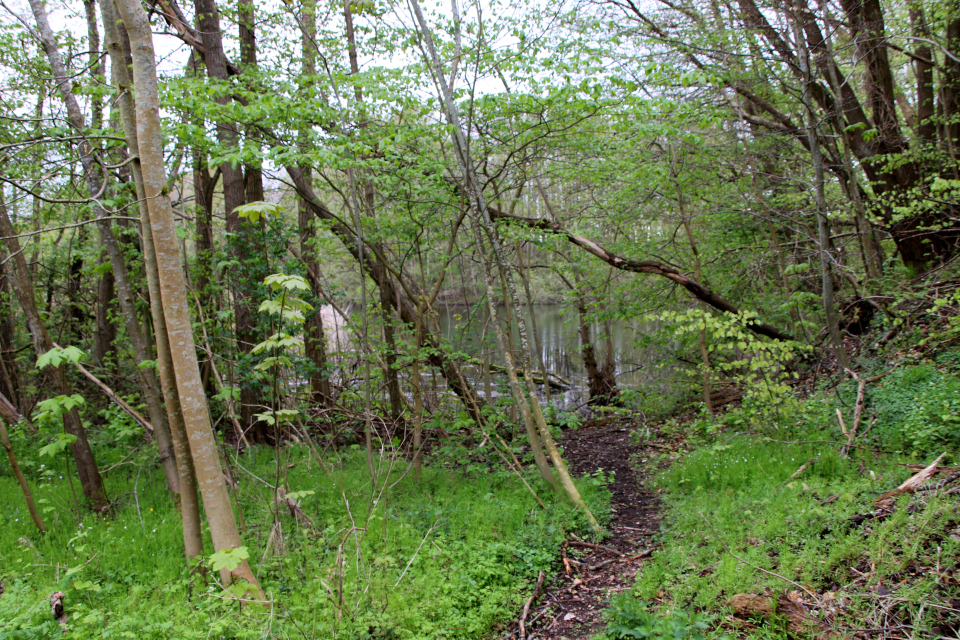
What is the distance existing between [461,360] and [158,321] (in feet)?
13.3

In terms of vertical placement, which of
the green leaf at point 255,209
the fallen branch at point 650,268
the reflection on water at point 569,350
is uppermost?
the green leaf at point 255,209

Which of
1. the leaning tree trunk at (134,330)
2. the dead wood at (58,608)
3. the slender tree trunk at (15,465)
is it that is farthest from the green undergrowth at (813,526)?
the slender tree trunk at (15,465)

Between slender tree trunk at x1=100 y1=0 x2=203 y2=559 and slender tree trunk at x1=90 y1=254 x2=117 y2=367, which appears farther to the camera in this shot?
slender tree trunk at x1=90 y1=254 x2=117 y2=367

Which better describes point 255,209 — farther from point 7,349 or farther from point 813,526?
point 7,349

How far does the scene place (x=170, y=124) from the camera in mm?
4977

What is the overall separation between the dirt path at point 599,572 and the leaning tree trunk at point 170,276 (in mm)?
2073

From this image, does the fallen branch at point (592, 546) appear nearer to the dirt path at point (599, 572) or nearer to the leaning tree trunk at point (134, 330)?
the dirt path at point (599, 572)

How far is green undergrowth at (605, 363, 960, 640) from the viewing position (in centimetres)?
282

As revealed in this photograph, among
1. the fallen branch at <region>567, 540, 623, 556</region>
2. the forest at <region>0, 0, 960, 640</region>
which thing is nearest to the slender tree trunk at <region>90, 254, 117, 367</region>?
the forest at <region>0, 0, 960, 640</region>

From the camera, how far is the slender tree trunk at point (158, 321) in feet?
10.1

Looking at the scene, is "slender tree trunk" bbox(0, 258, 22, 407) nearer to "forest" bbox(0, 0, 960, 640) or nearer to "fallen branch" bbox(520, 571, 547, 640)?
"forest" bbox(0, 0, 960, 640)

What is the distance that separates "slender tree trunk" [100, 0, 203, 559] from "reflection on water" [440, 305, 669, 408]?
12.4ft

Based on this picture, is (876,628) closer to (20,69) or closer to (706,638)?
(706,638)

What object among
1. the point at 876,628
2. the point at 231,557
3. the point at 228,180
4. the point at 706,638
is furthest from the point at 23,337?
the point at 876,628
